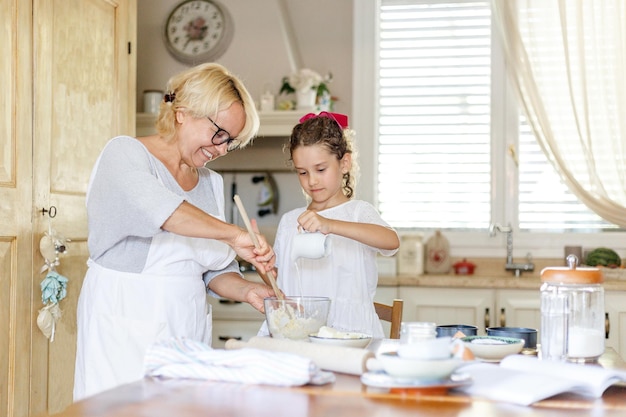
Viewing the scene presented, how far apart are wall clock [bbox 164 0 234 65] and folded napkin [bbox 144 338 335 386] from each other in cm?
328

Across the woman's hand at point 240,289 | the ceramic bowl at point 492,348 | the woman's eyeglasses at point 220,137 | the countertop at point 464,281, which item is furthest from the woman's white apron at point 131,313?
the countertop at point 464,281

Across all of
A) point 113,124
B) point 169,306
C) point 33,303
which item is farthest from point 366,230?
point 113,124

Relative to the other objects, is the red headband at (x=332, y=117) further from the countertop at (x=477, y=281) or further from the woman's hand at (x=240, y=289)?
the countertop at (x=477, y=281)

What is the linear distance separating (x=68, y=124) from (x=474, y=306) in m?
1.96

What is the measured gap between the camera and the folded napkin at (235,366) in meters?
1.40

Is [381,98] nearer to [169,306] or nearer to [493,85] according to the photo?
[493,85]

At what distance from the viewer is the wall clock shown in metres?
4.59

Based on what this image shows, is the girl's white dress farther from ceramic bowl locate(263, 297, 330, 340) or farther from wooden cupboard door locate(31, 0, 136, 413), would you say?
wooden cupboard door locate(31, 0, 136, 413)

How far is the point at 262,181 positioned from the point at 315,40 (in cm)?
80

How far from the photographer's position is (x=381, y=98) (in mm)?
4461

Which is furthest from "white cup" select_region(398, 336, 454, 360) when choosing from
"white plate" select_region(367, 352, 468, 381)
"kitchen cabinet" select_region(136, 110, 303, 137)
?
"kitchen cabinet" select_region(136, 110, 303, 137)

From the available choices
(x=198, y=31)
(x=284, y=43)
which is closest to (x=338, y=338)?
(x=284, y=43)

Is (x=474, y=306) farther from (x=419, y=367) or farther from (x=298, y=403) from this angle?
(x=298, y=403)

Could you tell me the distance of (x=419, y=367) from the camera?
136 centimetres
